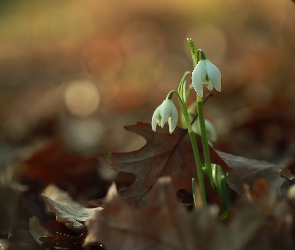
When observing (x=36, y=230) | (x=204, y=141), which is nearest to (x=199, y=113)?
(x=204, y=141)

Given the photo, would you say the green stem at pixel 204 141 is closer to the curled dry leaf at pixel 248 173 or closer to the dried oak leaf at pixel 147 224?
the curled dry leaf at pixel 248 173

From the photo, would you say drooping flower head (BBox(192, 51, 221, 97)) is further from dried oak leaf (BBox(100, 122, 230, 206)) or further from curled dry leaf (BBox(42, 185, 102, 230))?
curled dry leaf (BBox(42, 185, 102, 230))


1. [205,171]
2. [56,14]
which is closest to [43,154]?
[205,171]

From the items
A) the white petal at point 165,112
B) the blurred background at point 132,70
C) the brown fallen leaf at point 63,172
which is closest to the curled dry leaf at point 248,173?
the white petal at point 165,112

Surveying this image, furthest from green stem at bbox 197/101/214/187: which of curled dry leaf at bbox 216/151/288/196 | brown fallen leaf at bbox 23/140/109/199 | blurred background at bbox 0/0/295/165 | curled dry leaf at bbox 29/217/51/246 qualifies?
blurred background at bbox 0/0/295/165

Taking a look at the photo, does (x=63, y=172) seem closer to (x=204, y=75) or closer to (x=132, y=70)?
(x=204, y=75)
